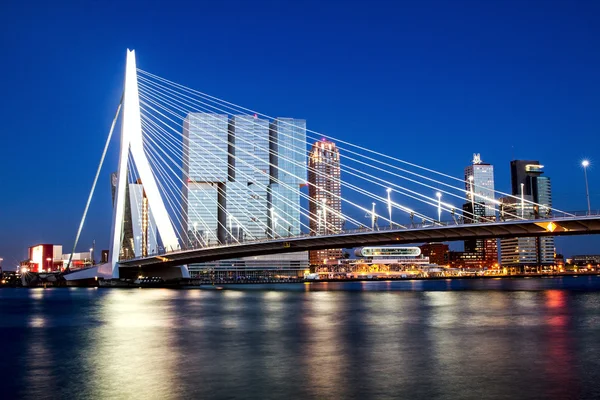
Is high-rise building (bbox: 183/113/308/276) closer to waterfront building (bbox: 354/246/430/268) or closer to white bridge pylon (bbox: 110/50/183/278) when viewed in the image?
waterfront building (bbox: 354/246/430/268)

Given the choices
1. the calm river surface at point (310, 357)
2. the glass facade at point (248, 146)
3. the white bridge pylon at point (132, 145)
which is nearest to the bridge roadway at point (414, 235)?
the white bridge pylon at point (132, 145)

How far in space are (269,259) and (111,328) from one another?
127m

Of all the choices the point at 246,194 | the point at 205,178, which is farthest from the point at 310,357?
the point at 246,194

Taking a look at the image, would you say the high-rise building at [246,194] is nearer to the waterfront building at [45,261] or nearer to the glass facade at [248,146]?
the glass facade at [248,146]

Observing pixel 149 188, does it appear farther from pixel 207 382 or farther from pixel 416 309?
pixel 207 382

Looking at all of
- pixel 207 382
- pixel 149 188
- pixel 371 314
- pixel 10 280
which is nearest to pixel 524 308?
pixel 371 314

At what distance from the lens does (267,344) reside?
1838cm

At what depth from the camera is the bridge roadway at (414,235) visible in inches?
1690

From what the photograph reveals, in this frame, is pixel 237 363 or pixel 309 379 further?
pixel 237 363

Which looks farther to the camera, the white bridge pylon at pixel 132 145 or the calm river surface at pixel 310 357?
the white bridge pylon at pixel 132 145

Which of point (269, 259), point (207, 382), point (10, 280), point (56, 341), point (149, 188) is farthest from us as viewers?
point (269, 259)

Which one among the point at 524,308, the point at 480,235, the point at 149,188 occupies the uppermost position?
the point at 149,188

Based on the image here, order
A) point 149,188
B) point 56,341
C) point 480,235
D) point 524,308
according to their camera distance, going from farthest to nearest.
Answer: point 149,188 < point 480,235 < point 524,308 < point 56,341

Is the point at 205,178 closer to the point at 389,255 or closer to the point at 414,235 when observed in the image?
the point at 389,255
